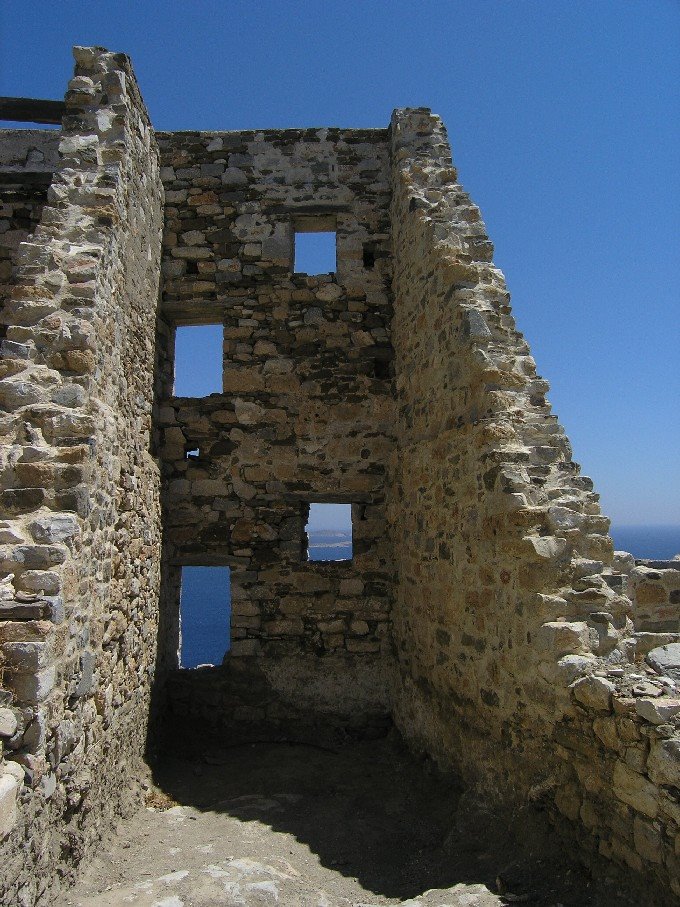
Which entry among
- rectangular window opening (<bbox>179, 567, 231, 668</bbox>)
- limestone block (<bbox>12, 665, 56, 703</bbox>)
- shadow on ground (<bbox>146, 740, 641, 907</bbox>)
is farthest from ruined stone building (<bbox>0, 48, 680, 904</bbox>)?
rectangular window opening (<bbox>179, 567, 231, 668</bbox>)

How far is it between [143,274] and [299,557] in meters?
3.40

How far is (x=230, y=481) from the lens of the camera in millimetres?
7301

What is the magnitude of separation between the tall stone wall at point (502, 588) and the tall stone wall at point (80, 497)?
263 cm

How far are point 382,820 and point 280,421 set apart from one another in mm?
4129

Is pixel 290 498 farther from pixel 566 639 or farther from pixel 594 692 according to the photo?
pixel 594 692

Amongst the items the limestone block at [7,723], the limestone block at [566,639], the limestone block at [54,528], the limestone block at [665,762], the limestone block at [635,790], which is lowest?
the limestone block at [635,790]

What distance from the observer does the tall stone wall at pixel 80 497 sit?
135 inches

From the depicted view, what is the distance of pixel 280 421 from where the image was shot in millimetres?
7414

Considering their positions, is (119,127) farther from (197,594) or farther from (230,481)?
(197,594)

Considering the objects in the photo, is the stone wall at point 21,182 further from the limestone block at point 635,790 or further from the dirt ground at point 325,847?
the limestone block at point 635,790

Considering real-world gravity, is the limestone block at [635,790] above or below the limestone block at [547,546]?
below

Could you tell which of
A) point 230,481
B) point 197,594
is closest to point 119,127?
point 230,481

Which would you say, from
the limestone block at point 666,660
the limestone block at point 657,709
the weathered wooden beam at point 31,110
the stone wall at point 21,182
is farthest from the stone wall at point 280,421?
the limestone block at point 657,709

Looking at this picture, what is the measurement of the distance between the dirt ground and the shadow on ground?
1 cm
